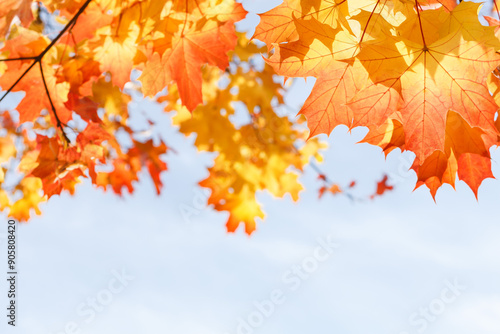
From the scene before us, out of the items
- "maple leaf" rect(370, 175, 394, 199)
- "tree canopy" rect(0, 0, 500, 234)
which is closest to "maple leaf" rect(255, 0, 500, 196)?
"tree canopy" rect(0, 0, 500, 234)

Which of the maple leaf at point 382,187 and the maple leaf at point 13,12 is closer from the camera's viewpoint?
the maple leaf at point 13,12

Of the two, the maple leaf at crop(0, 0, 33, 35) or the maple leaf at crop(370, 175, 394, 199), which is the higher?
the maple leaf at crop(0, 0, 33, 35)

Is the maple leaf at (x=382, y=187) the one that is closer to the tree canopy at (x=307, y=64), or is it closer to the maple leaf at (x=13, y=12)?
the tree canopy at (x=307, y=64)

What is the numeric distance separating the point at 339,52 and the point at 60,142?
157 centimetres

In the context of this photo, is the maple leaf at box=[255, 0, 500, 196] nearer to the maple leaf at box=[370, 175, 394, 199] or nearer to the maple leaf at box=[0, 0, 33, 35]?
the maple leaf at box=[0, 0, 33, 35]

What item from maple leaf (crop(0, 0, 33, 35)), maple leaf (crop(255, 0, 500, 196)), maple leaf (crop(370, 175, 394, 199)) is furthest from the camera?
maple leaf (crop(370, 175, 394, 199))

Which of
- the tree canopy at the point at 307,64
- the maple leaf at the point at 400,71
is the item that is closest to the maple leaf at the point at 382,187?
the tree canopy at the point at 307,64

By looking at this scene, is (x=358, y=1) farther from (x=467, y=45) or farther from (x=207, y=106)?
(x=207, y=106)

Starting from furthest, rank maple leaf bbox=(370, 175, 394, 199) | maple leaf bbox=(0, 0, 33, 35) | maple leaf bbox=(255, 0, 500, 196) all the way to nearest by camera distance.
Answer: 1. maple leaf bbox=(370, 175, 394, 199)
2. maple leaf bbox=(0, 0, 33, 35)
3. maple leaf bbox=(255, 0, 500, 196)

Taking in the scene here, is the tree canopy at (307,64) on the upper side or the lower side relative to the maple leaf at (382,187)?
upper

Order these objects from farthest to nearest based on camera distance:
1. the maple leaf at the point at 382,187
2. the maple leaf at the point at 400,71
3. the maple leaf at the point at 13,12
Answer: the maple leaf at the point at 382,187 < the maple leaf at the point at 13,12 < the maple leaf at the point at 400,71

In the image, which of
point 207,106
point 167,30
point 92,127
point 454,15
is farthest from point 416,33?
point 207,106

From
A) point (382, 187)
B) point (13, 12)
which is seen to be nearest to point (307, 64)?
point (13, 12)

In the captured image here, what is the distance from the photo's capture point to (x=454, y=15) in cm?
123
